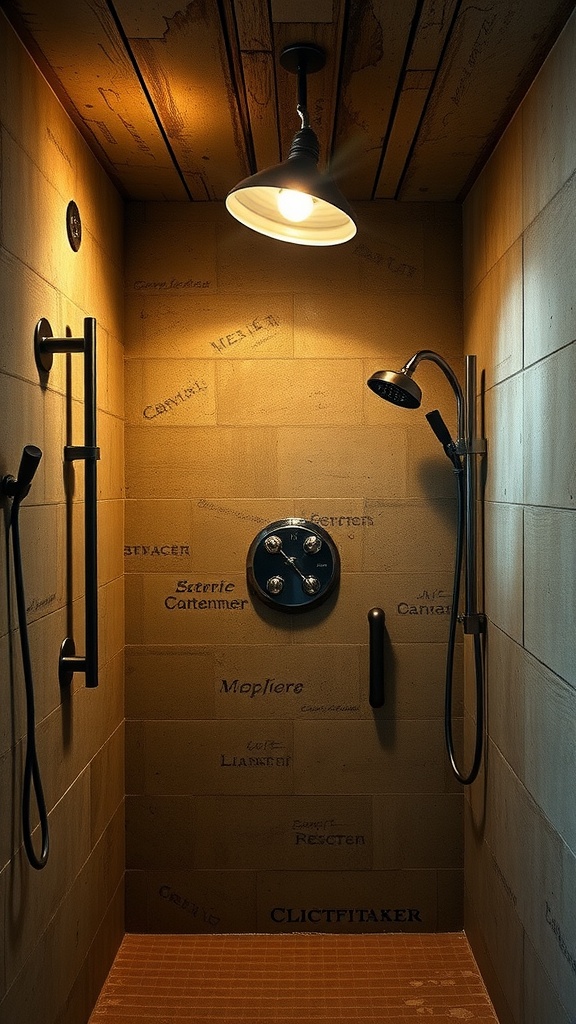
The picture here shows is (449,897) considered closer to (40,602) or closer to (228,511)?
(228,511)

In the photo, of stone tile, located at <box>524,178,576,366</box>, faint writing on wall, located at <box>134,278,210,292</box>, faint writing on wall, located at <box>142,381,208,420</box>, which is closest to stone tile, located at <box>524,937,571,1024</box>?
stone tile, located at <box>524,178,576,366</box>

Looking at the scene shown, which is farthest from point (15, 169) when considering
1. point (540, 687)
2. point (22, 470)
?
point (540, 687)

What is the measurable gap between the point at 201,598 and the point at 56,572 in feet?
2.61

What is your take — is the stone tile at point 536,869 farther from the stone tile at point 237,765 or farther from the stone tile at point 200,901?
the stone tile at point 200,901

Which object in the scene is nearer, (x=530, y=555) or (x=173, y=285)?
(x=530, y=555)

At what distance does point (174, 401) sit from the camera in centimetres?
284

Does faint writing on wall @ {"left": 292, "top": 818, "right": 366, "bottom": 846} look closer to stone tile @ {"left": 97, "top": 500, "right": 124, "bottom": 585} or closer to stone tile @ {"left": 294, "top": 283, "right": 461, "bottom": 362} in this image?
stone tile @ {"left": 97, "top": 500, "right": 124, "bottom": 585}

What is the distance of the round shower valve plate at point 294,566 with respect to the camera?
2787 millimetres

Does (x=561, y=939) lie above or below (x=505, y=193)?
below

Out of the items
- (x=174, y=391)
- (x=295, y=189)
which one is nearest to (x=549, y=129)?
(x=295, y=189)

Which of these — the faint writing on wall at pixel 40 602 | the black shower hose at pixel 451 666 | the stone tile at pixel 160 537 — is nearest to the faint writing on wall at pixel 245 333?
the stone tile at pixel 160 537

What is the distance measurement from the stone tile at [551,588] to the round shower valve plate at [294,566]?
0.87m

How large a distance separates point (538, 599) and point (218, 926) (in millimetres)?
1594

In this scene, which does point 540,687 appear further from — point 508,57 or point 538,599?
point 508,57
